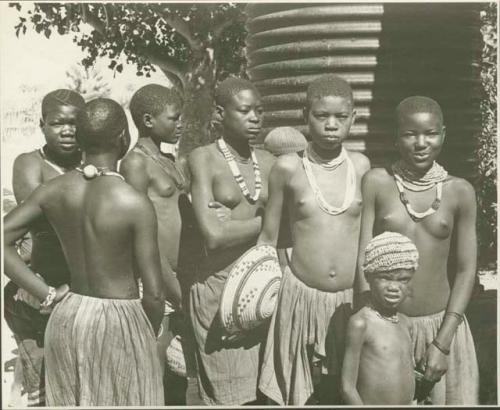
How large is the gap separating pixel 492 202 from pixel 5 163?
2.90 m

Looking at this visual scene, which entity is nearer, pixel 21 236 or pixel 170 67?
pixel 21 236

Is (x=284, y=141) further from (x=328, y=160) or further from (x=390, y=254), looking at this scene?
(x=390, y=254)

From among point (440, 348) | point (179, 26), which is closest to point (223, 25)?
point (179, 26)

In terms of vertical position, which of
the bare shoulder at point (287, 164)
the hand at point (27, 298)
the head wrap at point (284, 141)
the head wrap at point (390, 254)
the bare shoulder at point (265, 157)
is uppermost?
the head wrap at point (284, 141)

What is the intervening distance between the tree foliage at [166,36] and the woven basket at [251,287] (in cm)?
110

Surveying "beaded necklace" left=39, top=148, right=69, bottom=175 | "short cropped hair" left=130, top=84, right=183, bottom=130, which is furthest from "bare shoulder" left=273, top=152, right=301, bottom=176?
"beaded necklace" left=39, top=148, right=69, bottom=175

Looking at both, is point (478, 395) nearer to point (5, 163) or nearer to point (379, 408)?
point (379, 408)

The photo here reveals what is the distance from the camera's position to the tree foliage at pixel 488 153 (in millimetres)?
5723

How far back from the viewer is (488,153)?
5.93 m

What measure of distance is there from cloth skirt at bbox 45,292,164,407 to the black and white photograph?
10mm

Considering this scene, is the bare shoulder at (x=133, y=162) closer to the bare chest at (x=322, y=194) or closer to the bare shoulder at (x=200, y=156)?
the bare shoulder at (x=200, y=156)

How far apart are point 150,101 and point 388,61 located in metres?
1.38

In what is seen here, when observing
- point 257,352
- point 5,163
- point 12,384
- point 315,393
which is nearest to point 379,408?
point 315,393

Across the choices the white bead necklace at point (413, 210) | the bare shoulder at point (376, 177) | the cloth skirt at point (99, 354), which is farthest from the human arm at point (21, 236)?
the white bead necklace at point (413, 210)
